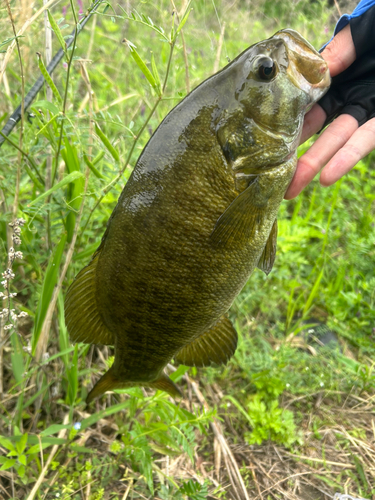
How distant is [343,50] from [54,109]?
4.32 feet

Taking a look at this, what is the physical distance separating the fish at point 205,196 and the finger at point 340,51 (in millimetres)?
506

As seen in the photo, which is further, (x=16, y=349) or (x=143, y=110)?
(x=143, y=110)

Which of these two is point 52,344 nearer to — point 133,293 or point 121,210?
point 133,293

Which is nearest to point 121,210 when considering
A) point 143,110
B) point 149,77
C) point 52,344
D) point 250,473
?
point 149,77

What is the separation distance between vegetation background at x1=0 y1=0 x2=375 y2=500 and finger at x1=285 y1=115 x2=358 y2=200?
58 cm

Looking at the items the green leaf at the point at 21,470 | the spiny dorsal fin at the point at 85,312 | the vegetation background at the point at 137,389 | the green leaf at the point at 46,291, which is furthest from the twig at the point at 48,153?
the green leaf at the point at 21,470

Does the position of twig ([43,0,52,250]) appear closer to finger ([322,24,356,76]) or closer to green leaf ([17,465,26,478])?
green leaf ([17,465,26,478])

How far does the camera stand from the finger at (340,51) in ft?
6.04

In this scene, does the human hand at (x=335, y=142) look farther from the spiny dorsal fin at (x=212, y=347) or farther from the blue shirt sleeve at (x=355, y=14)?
the spiny dorsal fin at (x=212, y=347)

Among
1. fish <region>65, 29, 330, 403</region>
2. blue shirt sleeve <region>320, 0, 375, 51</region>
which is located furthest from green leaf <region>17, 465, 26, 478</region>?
blue shirt sleeve <region>320, 0, 375, 51</region>

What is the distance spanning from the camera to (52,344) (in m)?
2.15

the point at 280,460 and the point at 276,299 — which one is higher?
the point at 276,299

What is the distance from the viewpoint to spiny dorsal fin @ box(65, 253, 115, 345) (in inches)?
59.9

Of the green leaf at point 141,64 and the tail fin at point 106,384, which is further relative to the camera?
the tail fin at point 106,384
